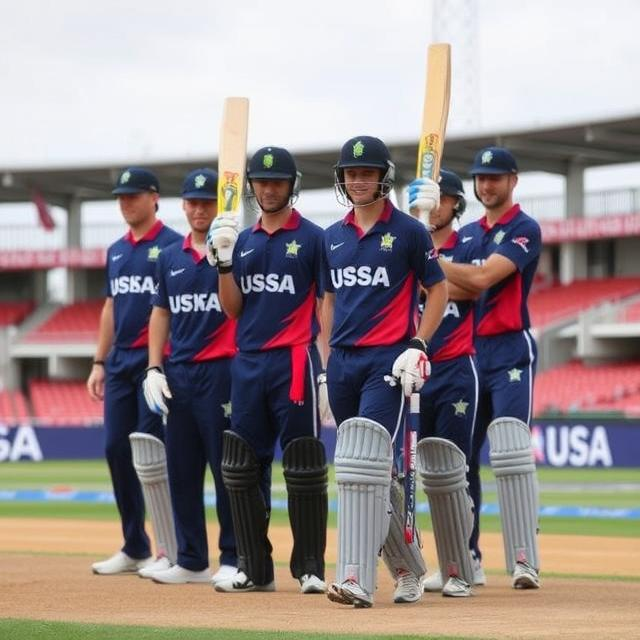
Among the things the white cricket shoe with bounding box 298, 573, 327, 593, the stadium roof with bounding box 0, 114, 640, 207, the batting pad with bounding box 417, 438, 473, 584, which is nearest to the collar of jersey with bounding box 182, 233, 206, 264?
the batting pad with bounding box 417, 438, 473, 584

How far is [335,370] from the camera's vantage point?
7746 mm

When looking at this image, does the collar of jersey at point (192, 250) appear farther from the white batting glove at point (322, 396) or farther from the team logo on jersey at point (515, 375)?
the team logo on jersey at point (515, 375)

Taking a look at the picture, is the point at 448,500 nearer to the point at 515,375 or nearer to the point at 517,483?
the point at 517,483

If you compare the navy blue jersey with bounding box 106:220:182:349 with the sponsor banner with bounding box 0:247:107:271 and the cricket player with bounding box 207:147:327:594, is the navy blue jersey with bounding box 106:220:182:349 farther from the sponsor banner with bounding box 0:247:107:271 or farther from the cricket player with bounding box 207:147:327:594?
the sponsor banner with bounding box 0:247:107:271

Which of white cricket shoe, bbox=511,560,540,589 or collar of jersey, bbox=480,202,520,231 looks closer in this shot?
white cricket shoe, bbox=511,560,540,589

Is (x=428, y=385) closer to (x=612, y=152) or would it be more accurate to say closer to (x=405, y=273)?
(x=405, y=273)

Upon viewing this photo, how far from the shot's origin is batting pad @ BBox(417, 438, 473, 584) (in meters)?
8.52

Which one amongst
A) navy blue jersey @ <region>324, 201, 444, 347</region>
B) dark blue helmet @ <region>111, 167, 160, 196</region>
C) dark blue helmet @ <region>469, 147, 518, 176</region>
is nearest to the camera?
navy blue jersey @ <region>324, 201, 444, 347</region>

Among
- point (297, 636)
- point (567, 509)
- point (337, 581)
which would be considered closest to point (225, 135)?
point (337, 581)

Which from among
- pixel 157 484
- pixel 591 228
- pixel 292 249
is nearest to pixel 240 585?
pixel 157 484

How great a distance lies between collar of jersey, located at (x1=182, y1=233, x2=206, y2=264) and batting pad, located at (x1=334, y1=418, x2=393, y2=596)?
2245mm

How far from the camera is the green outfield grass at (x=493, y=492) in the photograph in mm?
16438

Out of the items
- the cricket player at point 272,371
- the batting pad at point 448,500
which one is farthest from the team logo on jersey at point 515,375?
the cricket player at point 272,371

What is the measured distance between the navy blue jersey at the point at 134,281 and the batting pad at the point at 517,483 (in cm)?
252
